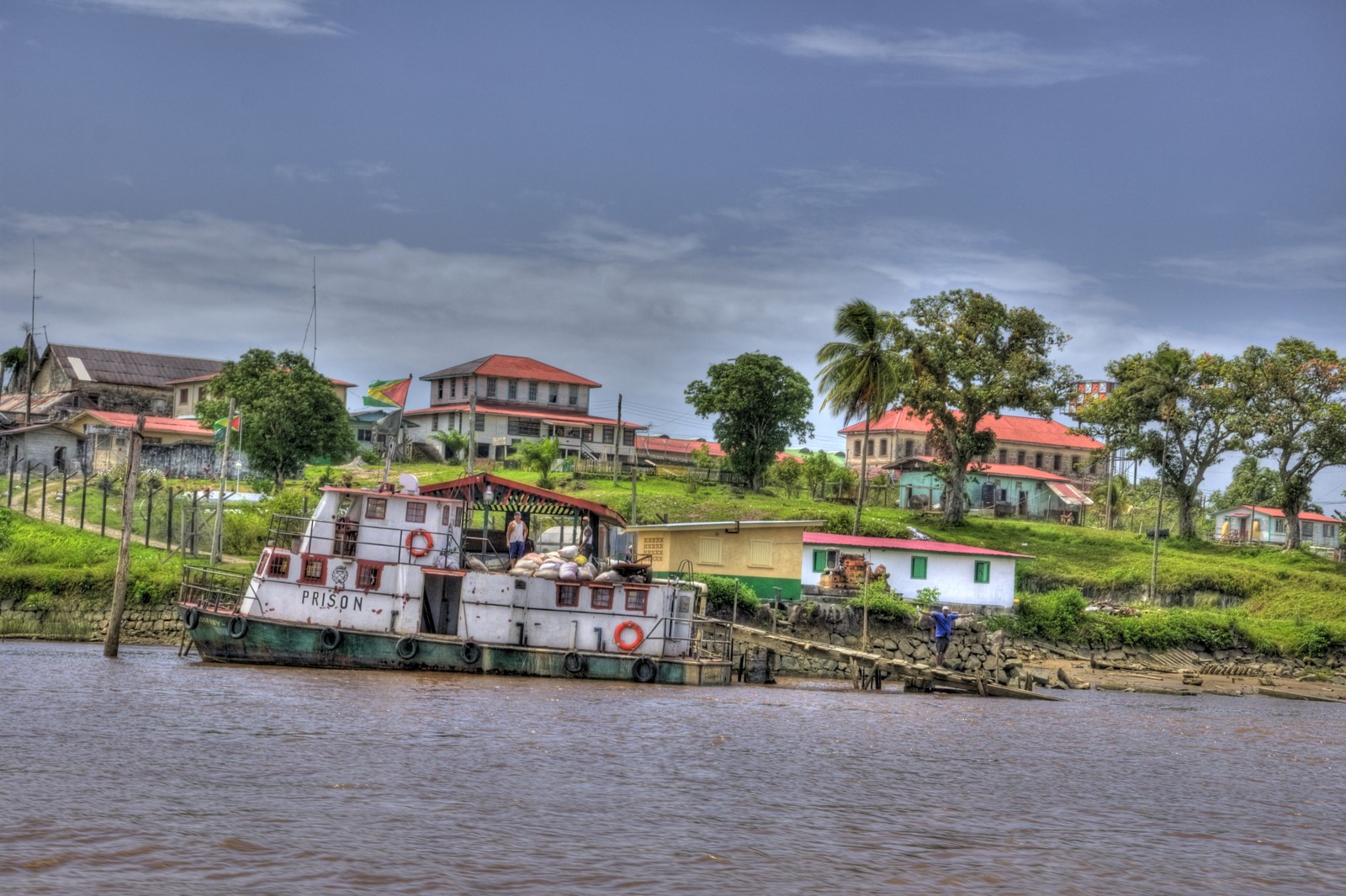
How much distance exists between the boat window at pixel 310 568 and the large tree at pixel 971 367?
41.0m

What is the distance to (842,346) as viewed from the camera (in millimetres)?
64812

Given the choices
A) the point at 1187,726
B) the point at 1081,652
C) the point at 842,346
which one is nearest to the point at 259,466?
the point at 842,346

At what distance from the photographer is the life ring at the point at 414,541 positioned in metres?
32.2

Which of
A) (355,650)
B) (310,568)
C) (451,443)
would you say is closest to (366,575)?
(310,568)

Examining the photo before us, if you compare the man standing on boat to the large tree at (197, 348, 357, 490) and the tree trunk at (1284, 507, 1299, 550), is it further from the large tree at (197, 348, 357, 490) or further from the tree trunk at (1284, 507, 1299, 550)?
the tree trunk at (1284, 507, 1299, 550)

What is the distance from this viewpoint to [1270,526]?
287 feet

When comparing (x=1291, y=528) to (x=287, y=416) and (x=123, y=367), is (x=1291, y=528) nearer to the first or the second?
(x=287, y=416)

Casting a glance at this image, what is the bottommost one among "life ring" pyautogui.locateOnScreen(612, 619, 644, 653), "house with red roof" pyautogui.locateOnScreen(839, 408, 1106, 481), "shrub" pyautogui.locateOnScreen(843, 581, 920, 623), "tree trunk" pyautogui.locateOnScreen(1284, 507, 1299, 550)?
"life ring" pyautogui.locateOnScreen(612, 619, 644, 653)

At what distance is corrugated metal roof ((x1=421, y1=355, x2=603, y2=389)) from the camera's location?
8588 cm

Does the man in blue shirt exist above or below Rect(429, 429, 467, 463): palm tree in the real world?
below

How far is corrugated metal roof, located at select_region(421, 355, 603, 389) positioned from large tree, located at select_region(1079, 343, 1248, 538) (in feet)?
112

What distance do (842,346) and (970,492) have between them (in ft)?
83.8

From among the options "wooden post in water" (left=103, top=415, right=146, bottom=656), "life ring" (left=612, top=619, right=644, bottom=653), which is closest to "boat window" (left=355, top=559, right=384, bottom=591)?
"wooden post in water" (left=103, top=415, right=146, bottom=656)

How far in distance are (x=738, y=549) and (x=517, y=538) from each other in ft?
45.5
